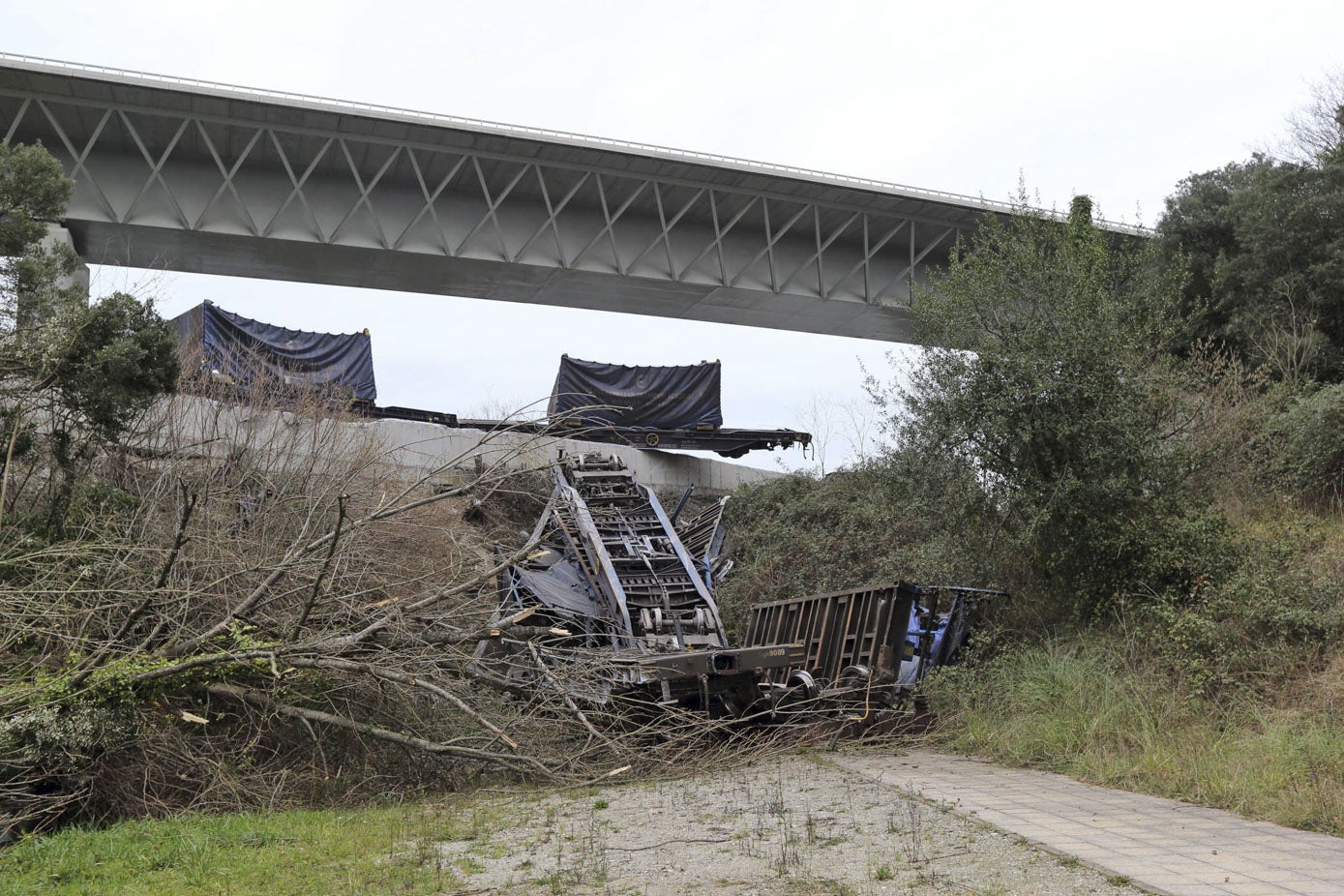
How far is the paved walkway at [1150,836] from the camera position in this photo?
442 centimetres

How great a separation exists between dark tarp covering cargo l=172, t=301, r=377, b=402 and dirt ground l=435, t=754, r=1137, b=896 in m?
10.3

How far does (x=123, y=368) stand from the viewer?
10789 mm

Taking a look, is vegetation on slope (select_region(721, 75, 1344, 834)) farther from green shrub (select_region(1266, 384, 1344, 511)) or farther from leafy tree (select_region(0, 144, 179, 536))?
leafy tree (select_region(0, 144, 179, 536))

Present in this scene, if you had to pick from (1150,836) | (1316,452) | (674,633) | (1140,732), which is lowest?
(1150,836)

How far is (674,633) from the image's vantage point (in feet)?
34.1

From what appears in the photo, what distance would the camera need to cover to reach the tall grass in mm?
6090

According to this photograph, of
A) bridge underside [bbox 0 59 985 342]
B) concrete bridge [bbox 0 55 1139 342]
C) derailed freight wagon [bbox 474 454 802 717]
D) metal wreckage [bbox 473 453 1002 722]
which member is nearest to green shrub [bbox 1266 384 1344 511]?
metal wreckage [bbox 473 453 1002 722]

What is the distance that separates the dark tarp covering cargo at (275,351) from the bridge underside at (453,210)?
3.51m

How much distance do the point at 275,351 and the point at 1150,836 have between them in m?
15.5

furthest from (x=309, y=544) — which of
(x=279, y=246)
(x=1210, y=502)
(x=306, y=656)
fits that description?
(x=279, y=246)

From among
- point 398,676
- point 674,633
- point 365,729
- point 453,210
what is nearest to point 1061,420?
point 674,633

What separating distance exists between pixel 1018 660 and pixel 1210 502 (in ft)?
8.73

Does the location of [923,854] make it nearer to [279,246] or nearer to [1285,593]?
[1285,593]

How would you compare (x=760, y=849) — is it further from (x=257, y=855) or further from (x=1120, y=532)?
(x=1120, y=532)
